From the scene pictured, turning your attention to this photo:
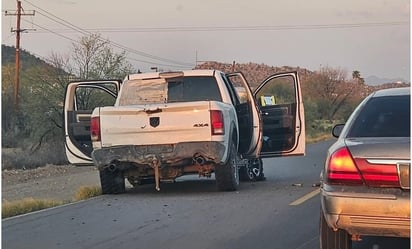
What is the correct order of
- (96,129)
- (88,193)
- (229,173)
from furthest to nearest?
(88,193), (229,173), (96,129)

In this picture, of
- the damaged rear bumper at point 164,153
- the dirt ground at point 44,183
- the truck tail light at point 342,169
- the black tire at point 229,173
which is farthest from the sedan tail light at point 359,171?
the dirt ground at point 44,183

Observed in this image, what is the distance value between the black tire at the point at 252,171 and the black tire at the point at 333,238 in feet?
26.9

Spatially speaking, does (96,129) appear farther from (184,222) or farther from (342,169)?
(342,169)

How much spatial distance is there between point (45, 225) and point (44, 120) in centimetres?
2627

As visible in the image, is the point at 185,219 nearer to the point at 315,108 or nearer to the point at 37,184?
the point at 37,184

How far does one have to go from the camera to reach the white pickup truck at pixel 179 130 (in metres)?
12.2

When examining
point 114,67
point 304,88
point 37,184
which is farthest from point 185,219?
point 304,88

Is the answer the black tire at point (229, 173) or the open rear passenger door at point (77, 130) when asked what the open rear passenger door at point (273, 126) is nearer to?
the black tire at point (229, 173)

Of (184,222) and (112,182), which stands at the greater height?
(112,182)

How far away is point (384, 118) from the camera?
6543mm

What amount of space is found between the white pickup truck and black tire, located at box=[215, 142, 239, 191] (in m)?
0.02

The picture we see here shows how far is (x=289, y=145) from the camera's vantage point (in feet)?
46.7

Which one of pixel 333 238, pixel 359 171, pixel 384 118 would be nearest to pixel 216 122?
pixel 384 118

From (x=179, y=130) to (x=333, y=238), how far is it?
19.9 ft
